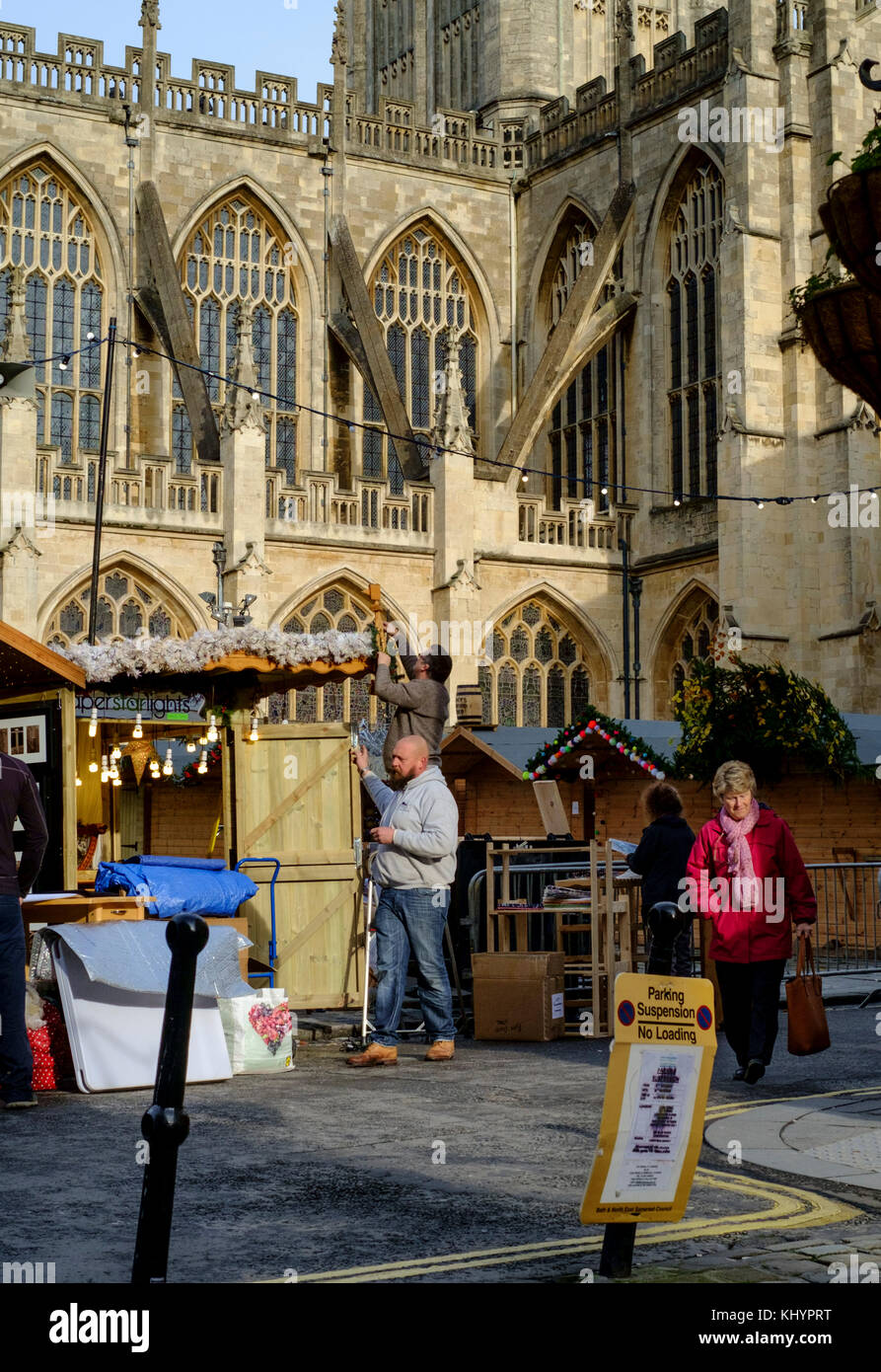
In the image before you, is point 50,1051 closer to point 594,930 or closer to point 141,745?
point 594,930

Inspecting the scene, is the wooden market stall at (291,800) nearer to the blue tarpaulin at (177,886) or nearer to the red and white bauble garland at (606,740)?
the blue tarpaulin at (177,886)

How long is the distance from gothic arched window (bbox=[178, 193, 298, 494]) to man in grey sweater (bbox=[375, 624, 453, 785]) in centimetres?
2084

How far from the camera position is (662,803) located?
30.4 ft

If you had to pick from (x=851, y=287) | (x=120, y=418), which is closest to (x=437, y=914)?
(x=851, y=287)

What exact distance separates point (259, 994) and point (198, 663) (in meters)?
2.80

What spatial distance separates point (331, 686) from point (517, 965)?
17163 millimetres

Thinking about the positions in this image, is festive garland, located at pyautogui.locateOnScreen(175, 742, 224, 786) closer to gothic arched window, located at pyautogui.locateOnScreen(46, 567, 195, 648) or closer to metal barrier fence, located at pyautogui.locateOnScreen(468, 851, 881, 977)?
metal barrier fence, located at pyautogui.locateOnScreen(468, 851, 881, 977)

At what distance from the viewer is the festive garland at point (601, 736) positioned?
1655 cm

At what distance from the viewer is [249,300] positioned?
3081 centimetres

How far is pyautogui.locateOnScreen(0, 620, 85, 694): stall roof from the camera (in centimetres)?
942

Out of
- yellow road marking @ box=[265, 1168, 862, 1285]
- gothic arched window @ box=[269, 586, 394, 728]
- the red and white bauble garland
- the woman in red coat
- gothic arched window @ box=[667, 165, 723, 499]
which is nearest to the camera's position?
yellow road marking @ box=[265, 1168, 862, 1285]

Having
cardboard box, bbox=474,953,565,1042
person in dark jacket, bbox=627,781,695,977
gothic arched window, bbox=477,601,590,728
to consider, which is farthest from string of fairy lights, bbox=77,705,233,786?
gothic arched window, bbox=477,601,590,728

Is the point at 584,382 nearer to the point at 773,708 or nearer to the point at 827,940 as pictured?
the point at 773,708

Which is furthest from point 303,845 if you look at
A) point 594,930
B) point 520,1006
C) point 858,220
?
point 858,220
